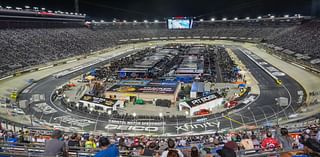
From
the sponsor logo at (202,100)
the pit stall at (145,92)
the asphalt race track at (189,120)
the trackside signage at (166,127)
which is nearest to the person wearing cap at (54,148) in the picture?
the asphalt race track at (189,120)

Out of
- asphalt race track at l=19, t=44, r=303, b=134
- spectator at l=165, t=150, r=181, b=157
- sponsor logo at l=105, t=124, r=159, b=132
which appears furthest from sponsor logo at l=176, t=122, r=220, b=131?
spectator at l=165, t=150, r=181, b=157

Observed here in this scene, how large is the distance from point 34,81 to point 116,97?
66.9ft

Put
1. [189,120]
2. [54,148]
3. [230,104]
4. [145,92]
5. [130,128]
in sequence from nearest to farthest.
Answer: [54,148] < [130,128] < [189,120] < [230,104] < [145,92]

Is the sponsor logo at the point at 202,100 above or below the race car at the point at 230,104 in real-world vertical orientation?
above

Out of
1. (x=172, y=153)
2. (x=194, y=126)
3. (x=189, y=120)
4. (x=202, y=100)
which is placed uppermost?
(x=172, y=153)

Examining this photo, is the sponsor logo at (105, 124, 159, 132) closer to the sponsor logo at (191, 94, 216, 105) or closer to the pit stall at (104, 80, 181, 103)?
the sponsor logo at (191, 94, 216, 105)

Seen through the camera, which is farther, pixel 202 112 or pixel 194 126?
pixel 202 112

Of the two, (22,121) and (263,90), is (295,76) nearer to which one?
(263,90)

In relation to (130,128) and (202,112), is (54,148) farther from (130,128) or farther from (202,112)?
(202,112)

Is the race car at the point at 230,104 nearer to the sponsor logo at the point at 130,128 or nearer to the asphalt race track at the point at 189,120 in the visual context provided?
the asphalt race track at the point at 189,120

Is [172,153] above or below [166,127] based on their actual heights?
above

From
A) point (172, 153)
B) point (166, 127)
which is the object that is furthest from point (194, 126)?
point (172, 153)

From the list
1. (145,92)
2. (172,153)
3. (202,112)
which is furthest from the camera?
(145,92)

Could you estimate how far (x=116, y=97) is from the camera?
35594mm
